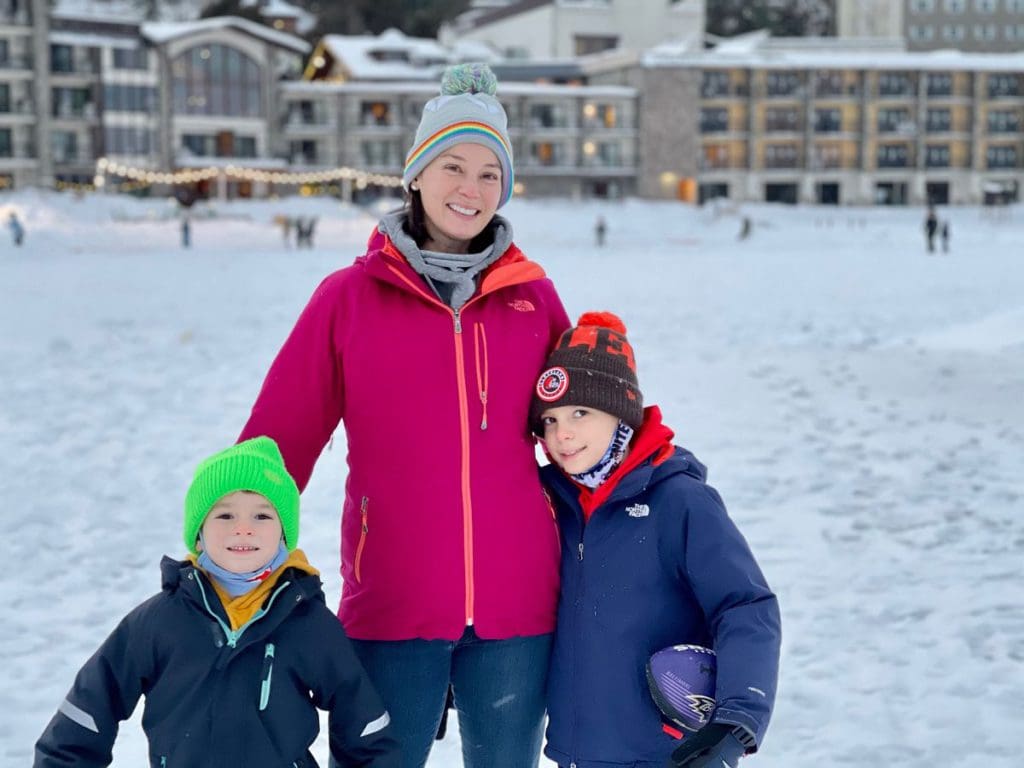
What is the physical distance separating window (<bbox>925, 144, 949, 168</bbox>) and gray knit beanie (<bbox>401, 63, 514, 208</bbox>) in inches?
2932

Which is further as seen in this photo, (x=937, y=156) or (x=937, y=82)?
(x=937, y=82)

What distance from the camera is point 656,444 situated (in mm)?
3006

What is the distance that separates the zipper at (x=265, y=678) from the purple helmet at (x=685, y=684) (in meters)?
0.88

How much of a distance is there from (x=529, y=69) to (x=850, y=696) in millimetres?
68083

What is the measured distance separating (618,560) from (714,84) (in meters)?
69.6

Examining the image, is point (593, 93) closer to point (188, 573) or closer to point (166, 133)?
point (166, 133)

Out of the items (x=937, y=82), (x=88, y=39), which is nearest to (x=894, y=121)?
(x=937, y=82)

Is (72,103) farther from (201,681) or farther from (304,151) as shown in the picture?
(201,681)

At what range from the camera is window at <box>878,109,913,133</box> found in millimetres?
72000

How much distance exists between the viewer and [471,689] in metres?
2.96

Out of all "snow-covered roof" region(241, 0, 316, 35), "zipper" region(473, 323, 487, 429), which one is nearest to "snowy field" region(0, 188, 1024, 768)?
"zipper" region(473, 323, 487, 429)

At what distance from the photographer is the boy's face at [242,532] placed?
2684mm

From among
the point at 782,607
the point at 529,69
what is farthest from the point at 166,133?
the point at 782,607

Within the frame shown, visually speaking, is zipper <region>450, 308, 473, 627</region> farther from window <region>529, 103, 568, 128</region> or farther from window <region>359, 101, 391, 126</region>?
window <region>529, 103, 568, 128</region>
